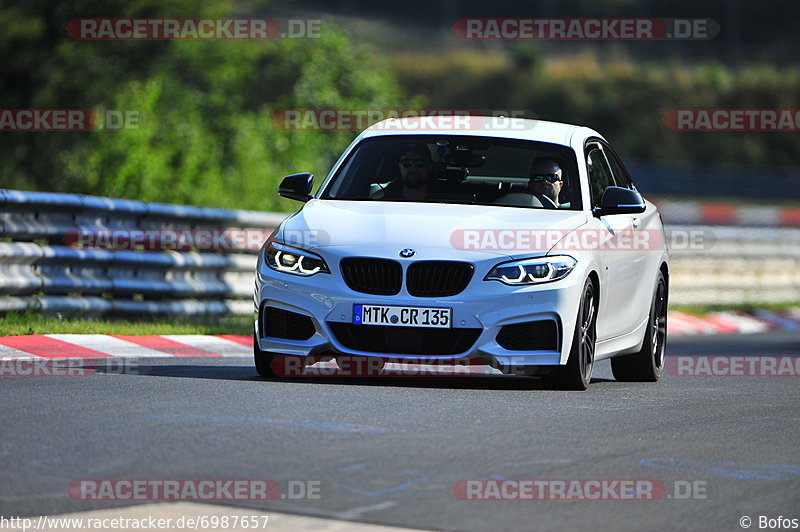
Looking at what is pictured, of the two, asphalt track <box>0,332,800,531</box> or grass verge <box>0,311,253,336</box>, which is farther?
grass verge <box>0,311,253,336</box>

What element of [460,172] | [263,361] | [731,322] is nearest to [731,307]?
[731,322]

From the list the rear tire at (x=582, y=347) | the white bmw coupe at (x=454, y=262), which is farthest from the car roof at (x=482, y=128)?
the rear tire at (x=582, y=347)

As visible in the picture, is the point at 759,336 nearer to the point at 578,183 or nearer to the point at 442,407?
the point at 578,183

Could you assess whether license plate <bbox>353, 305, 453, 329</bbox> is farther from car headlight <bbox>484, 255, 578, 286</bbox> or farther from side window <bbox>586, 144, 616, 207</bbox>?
side window <bbox>586, 144, 616, 207</bbox>

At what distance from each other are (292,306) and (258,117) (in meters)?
21.7

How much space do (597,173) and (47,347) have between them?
3.90m

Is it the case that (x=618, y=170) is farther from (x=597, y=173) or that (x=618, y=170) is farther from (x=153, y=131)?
(x=153, y=131)

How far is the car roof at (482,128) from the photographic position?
1061 cm

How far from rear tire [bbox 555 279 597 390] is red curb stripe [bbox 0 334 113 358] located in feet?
10.4

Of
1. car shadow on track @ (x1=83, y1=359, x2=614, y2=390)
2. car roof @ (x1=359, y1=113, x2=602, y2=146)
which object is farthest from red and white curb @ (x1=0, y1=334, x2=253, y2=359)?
car roof @ (x1=359, y1=113, x2=602, y2=146)

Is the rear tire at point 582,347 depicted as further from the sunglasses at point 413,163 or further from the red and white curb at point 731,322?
the red and white curb at point 731,322

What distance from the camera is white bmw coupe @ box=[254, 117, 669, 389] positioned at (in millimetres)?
9055

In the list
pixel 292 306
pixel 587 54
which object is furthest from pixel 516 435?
pixel 587 54

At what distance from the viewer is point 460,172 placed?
10.4 metres
